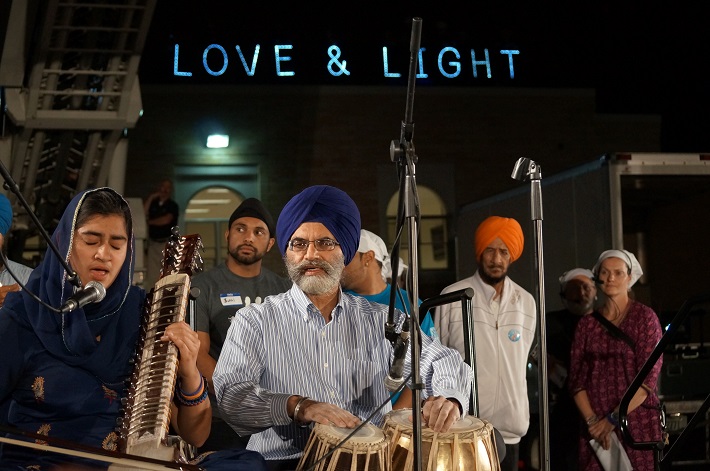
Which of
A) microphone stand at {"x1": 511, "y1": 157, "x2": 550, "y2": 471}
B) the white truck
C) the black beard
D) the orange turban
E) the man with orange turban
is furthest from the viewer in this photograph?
the white truck

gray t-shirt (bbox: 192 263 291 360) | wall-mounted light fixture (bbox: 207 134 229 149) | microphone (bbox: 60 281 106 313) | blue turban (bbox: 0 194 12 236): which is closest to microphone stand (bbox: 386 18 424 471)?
→ microphone (bbox: 60 281 106 313)

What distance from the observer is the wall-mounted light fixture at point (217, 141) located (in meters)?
17.6

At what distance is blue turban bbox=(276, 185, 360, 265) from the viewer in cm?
416

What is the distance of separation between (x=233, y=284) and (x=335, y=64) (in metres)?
13.3

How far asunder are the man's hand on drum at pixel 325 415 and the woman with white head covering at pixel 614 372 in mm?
3570

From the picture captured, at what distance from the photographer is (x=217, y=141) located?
17.6m

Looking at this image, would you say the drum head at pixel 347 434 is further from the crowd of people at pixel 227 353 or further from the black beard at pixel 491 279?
the black beard at pixel 491 279

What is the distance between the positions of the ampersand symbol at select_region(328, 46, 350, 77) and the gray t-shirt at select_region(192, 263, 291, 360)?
1295cm

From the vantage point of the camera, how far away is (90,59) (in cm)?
1067

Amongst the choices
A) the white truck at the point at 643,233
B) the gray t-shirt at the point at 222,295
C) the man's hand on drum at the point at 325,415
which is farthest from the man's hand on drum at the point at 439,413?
the white truck at the point at 643,233

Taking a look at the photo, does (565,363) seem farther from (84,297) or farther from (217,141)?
(217,141)

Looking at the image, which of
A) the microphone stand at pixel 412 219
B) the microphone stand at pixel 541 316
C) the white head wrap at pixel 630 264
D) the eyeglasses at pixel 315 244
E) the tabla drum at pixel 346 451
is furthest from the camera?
the white head wrap at pixel 630 264

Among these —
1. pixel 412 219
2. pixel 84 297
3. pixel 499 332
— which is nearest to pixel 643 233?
pixel 499 332

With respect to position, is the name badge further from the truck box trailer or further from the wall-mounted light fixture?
the wall-mounted light fixture
